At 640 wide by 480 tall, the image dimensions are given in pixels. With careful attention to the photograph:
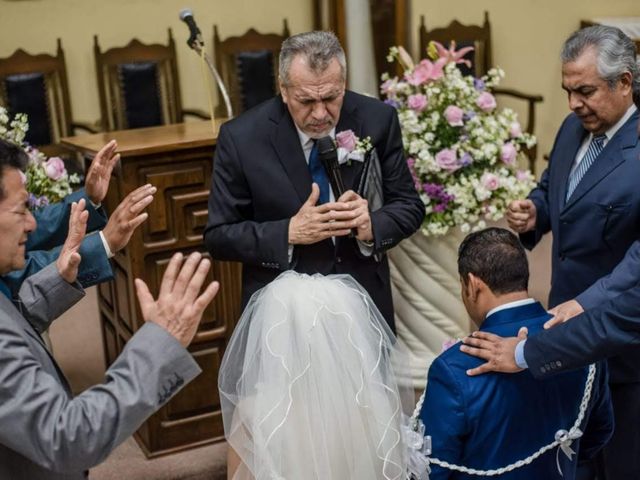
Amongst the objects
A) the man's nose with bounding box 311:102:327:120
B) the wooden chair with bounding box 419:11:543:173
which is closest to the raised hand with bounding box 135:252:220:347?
the man's nose with bounding box 311:102:327:120

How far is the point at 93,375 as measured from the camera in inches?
178

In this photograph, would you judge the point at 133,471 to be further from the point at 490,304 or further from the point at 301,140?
the point at 490,304

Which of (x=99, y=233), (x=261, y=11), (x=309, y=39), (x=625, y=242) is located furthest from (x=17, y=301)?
(x=261, y=11)

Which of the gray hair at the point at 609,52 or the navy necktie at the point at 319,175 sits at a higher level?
the gray hair at the point at 609,52

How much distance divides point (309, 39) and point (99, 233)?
82 cm

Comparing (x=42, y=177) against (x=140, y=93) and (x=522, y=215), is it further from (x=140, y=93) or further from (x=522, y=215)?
(x=140, y=93)

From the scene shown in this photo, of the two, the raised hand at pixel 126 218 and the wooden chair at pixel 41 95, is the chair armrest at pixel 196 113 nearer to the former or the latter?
the wooden chair at pixel 41 95

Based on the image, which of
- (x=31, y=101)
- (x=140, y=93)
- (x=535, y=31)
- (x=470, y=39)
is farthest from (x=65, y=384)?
(x=535, y=31)

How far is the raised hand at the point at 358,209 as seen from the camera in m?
2.59

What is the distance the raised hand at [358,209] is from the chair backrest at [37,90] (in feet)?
13.7

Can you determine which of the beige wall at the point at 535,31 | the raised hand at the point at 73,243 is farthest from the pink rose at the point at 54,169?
the beige wall at the point at 535,31

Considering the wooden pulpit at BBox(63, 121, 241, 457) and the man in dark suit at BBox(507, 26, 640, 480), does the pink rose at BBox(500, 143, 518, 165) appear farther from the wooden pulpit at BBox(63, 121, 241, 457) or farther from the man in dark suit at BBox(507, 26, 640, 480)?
the wooden pulpit at BBox(63, 121, 241, 457)

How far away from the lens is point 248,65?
22.0ft

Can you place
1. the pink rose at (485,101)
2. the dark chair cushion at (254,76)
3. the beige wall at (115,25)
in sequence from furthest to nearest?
the dark chair cushion at (254,76)
the beige wall at (115,25)
the pink rose at (485,101)
